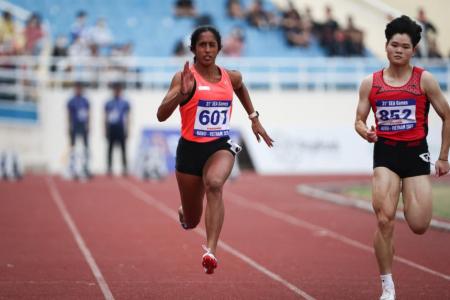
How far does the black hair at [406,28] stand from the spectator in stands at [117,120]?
1778 cm

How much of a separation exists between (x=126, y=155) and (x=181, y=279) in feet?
56.0

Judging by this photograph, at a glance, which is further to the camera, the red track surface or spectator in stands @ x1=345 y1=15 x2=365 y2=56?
spectator in stands @ x1=345 y1=15 x2=365 y2=56

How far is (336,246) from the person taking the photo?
528 inches

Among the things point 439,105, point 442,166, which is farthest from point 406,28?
point 442,166

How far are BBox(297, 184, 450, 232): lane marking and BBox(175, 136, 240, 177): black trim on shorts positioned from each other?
624 centimetres

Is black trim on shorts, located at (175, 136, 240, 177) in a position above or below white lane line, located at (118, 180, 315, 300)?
above

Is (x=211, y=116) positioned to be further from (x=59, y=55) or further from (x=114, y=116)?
(x=59, y=55)

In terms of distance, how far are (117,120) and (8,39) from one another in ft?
13.1

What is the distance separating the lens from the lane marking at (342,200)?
15449 mm

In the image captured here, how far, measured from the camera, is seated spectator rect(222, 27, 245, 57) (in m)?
30.0

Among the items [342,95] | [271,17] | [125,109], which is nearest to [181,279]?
[125,109]

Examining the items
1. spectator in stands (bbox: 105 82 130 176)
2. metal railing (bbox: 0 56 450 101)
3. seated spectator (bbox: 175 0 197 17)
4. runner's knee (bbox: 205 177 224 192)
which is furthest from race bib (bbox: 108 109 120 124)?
runner's knee (bbox: 205 177 224 192)

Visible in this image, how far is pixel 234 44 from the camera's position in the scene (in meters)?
30.1

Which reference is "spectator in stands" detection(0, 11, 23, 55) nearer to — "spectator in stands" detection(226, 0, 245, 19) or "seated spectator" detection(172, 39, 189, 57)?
"seated spectator" detection(172, 39, 189, 57)
